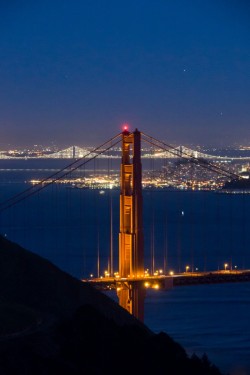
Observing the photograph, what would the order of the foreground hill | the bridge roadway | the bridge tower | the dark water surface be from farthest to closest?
the dark water surface < the bridge tower < the bridge roadway < the foreground hill

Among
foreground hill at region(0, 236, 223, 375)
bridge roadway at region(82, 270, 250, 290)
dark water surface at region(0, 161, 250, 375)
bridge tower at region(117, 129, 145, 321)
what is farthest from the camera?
dark water surface at region(0, 161, 250, 375)

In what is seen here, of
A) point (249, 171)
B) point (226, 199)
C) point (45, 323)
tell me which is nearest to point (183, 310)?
point (45, 323)

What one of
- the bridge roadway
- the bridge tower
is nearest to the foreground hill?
the bridge roadway

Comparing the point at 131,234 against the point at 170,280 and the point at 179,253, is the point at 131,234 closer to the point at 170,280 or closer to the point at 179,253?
the point at 170,280

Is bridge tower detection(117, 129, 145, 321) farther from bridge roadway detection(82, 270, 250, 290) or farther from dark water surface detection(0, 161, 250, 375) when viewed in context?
dark water surface detection(0, 161, 250, 375)

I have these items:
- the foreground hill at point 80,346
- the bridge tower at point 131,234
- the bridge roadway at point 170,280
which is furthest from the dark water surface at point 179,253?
the foreground hill at point 80,346

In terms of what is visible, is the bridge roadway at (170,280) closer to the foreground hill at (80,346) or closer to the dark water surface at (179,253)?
Answer: the dark water surface at (179,253)

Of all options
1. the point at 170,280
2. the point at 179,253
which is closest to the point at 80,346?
the point at 170,280
